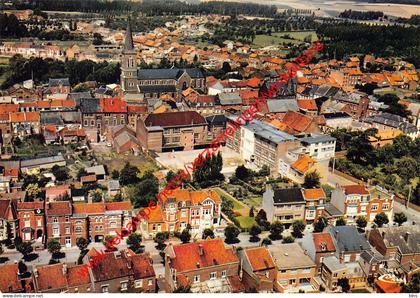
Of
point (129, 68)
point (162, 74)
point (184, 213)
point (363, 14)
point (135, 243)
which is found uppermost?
point (363, 14)

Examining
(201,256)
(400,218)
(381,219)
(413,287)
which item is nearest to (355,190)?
(381,219)

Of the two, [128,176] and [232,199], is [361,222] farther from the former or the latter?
[128,176]

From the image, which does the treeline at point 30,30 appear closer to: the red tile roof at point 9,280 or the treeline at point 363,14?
the treeline at point 363,14

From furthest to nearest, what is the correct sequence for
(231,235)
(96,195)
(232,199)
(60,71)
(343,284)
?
(60,71), (232,199), (96,195), (231,235), (343,284)

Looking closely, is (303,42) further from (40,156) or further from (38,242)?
(38,242)

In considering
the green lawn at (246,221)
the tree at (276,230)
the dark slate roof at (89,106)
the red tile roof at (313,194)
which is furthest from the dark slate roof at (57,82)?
the tree at (276,230)

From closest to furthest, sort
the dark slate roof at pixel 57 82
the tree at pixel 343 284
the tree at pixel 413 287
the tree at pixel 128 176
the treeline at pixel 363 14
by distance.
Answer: the tree at pixel 413 287
the tree at pixel 343 284
the tree at pixel 128 176
the treeline at pixel 363 14
the dark slate roof at pixel 57 82

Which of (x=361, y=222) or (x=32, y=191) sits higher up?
(x=32, y=191)
